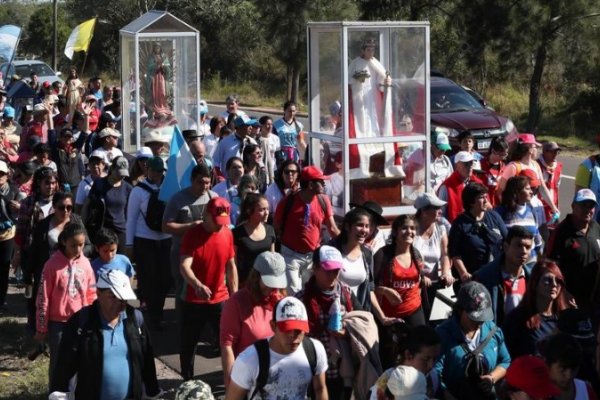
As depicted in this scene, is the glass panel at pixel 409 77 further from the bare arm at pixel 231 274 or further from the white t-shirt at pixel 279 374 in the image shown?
the white t-shirt at pixel 279 374

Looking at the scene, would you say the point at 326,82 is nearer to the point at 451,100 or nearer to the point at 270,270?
the point at 270,270

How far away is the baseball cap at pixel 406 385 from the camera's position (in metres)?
5.67

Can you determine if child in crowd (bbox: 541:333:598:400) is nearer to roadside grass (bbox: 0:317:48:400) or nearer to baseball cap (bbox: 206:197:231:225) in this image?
baseball cap (bbox: 206:197:231:225)

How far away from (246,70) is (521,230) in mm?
47658

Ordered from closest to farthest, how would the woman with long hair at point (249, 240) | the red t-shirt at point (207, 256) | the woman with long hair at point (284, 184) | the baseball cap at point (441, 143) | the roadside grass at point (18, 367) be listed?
the red t-shirt at point (207, 256) < the woman with long hair at point (249, 240) < the roadside grass at point (18, 367) < the woman with long hair at point (284, 184) < the baseball cap at point (441, 143)

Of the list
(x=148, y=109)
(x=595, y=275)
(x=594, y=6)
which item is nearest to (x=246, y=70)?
(x=594, y=6)

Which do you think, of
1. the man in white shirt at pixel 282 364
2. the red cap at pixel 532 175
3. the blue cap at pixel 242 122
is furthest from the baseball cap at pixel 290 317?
the blue cap at pixel 242 122

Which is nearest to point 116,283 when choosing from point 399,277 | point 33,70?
point 399,277

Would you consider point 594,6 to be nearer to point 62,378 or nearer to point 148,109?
point 148,109

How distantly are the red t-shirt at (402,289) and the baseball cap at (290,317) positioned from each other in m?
2.39

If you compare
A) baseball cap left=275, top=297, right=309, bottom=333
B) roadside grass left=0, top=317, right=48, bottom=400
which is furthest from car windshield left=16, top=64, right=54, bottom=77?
baseball cap left=275, top=297, right=309, bottom=333

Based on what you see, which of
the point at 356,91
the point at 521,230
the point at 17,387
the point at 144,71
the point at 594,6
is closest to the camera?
the point at 521,230

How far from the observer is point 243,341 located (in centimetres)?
730

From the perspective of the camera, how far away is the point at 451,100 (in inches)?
870
